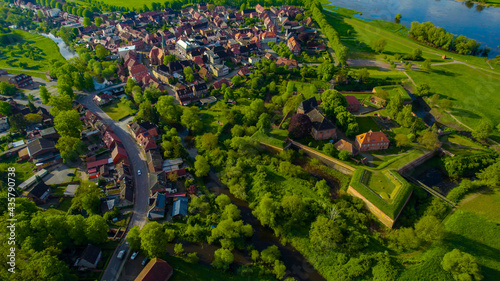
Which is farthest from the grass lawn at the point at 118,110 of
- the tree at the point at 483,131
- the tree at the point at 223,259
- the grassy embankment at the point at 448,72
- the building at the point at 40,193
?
the grassy embankment at the point at 448,72

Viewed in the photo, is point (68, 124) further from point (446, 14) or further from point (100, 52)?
point (446, 14)

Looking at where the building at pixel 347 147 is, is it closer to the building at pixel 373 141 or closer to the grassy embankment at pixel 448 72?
the building at pixel 373 141

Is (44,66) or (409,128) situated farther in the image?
(44,66)

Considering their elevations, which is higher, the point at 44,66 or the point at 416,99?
the point at 416,99

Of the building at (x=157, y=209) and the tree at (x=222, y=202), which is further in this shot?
the tree at (x=222, y=202)

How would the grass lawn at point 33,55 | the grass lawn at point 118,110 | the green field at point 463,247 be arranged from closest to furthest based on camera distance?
1. the green field at point 463,247
2. the grass lawn at point 118,110
3. the grass lawn at point 33,55

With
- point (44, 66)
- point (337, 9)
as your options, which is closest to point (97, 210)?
point (44, 66)

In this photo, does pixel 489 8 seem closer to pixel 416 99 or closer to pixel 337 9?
pixel 337 9
